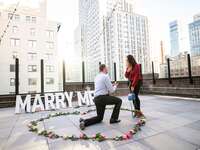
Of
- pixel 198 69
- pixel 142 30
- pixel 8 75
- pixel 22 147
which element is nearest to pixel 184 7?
pixel 198 69

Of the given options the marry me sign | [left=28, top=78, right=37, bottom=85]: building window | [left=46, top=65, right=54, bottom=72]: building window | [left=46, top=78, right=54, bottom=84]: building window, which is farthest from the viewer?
[left=46, top=65, right=54, bottom=72]: building window

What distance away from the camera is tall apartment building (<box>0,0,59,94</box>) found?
23984 millimetres

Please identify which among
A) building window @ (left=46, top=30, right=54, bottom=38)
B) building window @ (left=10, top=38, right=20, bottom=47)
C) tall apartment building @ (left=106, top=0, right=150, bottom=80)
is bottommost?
building window @ (left=10, top=38, right=20, bottom=47)

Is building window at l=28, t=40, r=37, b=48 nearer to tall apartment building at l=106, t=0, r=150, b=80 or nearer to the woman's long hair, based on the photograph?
the woman's long hair

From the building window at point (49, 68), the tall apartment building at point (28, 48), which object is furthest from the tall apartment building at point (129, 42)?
the building window at point (49, 68)

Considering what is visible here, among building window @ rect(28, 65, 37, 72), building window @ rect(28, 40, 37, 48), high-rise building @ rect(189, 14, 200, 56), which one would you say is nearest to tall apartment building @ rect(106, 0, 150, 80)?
high-rise building @ rect(189, 14, 200, 56)

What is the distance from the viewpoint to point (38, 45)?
27.2m

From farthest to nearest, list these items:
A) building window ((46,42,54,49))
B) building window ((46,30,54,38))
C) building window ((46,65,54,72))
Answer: building window ((46,30,54,38))
building window ((46,42,54,49))
building window ((46,65,54,72))

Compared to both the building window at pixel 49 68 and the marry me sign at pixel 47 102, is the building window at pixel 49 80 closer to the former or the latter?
the building window at pixel 49 68

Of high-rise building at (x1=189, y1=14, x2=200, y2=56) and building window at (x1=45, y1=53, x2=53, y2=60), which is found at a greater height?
high-rise building at (x1=189, y1=14, x2=200, y2=56)

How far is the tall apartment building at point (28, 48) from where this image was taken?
944 inches

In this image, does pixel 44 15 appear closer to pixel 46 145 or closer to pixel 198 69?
pixel 198 69

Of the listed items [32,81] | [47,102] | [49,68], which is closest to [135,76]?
[47,102]

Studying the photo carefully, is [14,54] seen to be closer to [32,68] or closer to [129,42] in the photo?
[32,68]
